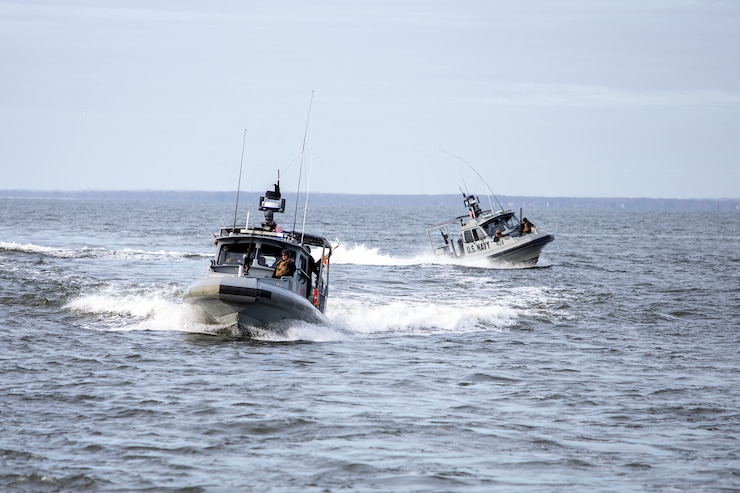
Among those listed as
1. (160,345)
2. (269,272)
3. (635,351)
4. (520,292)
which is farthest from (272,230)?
(520,292)

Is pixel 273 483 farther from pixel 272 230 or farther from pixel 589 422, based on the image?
pixel 272 230

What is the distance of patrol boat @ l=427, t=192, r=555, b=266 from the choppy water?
12.8 metres

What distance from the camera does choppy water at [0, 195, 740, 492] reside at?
10438 millimetres

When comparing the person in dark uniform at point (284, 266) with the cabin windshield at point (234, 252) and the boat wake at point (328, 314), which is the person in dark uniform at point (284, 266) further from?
the boat wake at point (328, 314)

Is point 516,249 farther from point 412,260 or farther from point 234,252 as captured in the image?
point 234,252

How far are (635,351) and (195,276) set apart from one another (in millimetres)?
19670

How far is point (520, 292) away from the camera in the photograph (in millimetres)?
33406

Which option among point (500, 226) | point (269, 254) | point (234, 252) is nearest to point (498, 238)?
point (500, 226)

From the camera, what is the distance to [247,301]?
62.6 feet

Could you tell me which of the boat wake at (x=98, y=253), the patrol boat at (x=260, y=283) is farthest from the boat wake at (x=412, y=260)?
the patrol boat at (x=260, y=283)

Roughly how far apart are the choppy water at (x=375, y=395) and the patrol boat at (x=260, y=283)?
0.55 metres

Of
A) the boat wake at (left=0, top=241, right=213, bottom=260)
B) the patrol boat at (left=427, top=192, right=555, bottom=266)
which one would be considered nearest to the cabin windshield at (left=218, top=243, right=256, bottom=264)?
the boat wake at (left=0, top=241, right=213, bottom=260)

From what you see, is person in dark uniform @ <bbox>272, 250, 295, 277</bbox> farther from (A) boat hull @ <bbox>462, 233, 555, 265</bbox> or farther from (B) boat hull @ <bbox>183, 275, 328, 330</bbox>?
(A) boat hull @ <bbox>462, 233, 555, 265</bbox>

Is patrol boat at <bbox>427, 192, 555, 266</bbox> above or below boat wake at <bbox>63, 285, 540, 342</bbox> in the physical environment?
above
